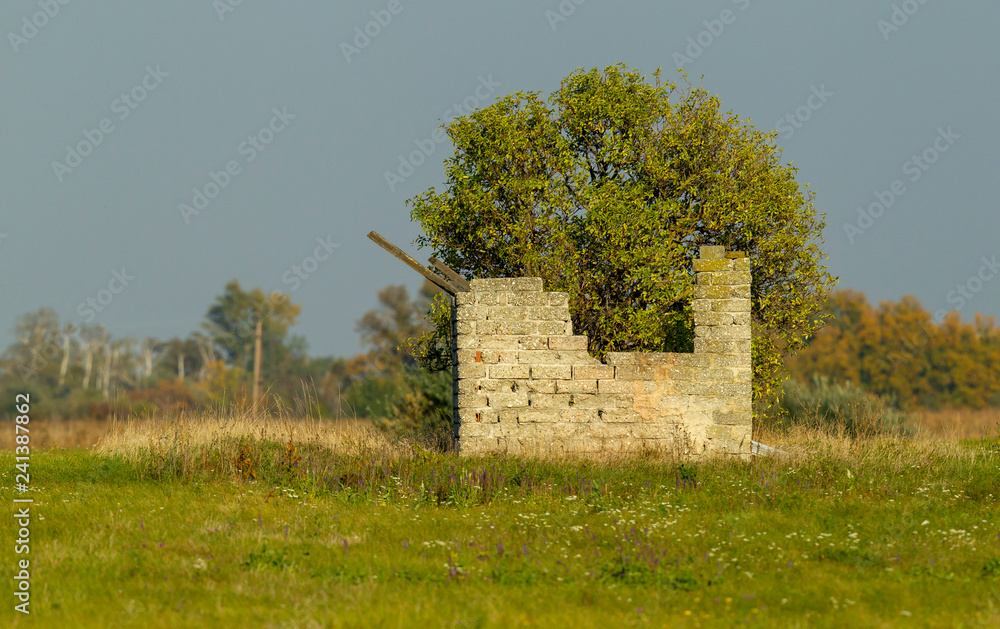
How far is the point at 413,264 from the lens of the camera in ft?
46.8

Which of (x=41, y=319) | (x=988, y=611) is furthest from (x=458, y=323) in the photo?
(x=41, y=319)

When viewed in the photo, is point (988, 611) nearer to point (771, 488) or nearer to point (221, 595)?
point (771, 488)

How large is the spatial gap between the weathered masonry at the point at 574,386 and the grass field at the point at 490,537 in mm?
690

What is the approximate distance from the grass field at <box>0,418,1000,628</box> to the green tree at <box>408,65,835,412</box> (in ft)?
13.0

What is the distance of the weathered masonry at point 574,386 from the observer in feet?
45.1

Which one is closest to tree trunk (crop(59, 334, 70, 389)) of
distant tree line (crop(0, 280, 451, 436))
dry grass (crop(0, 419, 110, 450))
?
distant tree line (crop(0, 280, 451, 436))

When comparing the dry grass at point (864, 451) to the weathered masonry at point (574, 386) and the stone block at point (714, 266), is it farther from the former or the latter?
the stone block at point (714, 266)

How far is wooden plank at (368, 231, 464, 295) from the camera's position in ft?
46.3

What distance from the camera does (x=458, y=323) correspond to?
13.9m

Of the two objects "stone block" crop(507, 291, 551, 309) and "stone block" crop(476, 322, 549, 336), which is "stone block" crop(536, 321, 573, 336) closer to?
"stone block" crop(476, 322, 549, 336)

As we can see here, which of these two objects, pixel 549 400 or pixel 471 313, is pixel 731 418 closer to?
pixel 549 400

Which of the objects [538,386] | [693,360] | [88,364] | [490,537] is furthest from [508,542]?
[88,364]

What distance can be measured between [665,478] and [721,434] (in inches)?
79.8

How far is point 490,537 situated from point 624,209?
27.8 feet
